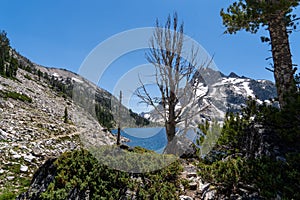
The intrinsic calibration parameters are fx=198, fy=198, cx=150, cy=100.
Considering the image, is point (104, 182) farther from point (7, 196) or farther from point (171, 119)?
point (171, 119)

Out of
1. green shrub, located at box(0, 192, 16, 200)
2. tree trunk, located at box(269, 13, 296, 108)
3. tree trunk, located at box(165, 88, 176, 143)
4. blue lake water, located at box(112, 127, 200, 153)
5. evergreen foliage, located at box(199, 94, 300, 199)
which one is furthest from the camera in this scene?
blue lake water, located at box(112, 127, 200, 153)

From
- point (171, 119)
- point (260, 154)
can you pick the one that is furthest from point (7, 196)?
point (260, 154)

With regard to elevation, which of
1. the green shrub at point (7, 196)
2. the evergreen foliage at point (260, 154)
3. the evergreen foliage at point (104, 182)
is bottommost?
the green shrub at point (7, 196)

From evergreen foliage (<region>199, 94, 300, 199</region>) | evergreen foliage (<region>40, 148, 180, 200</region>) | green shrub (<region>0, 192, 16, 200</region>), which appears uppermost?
evergreen foliage (<region>199, 94, 300, 199</region>)

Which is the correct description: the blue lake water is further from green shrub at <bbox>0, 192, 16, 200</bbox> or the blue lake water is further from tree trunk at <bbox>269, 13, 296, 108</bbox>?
green shrub at <bbox>0, 192, 16, 200</bbox>

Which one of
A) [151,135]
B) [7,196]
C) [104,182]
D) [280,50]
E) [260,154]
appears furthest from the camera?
[151,135]

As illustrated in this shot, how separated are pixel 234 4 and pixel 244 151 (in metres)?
4.60

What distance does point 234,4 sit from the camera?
6.39 meters

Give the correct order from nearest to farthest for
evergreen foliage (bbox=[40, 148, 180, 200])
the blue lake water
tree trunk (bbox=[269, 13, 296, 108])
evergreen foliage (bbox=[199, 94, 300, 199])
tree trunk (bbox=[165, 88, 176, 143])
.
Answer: evergreen foliage (bbox=[199, 94, 300, 199]), evergreen foliage (bbox=[40, 148, 180, 200]), tree trunk (bbox=[269, 13, 296, 108]), tree trunk (bbox=[165, 88, 176, 143]), the blue lake water

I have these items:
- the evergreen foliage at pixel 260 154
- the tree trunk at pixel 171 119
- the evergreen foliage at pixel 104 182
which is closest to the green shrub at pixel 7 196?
the evergreen foliage at pixel 104 182

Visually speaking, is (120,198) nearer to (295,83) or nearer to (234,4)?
(295,83)

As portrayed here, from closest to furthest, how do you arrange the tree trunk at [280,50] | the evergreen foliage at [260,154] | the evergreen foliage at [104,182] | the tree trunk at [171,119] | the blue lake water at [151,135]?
1. the evergreen foliage at [260,154]
2. the evergreen foliage at [104,182]
3. the tree trunk at [280,50]
4. the tree trunk at [171,119]
5. the blue lake water at [151,135]

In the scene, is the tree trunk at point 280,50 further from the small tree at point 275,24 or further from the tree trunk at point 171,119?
the tree trunk at point 171,119

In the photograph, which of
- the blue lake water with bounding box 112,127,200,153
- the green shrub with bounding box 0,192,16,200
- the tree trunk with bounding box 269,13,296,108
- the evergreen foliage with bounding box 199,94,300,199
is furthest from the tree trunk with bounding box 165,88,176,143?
the green shrub with bounding box 0,192,16,200
